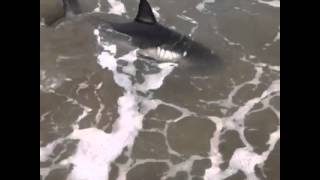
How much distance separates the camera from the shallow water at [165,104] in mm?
7734

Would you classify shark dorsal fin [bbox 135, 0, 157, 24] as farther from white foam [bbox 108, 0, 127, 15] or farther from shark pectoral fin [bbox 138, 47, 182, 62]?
white foam [bbox 108, 0, 127, 15]

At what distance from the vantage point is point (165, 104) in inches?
347

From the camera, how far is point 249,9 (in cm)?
1108

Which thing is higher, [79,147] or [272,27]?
[272,27]

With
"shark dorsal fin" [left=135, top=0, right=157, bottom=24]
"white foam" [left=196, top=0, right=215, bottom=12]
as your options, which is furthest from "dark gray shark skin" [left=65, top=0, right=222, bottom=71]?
"white foam" [left=196, top=0, right=215, bottom=12]

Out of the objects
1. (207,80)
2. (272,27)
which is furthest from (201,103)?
(272,27)

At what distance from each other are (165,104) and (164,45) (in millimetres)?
1197

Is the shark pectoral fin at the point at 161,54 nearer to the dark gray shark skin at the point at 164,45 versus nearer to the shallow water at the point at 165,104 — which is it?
the dark gray shark skin at the point at 164,45

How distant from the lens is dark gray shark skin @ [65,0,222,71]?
9.41 metres

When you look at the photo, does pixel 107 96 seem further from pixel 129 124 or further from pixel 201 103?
pixel 201 103

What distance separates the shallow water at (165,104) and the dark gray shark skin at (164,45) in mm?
158

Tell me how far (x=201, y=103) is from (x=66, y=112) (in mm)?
2247

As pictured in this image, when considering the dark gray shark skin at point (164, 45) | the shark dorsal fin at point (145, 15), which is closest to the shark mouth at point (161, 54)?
the dark gray shark skin at point (164, 45)

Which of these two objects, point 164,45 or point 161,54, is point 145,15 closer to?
point 164,45
